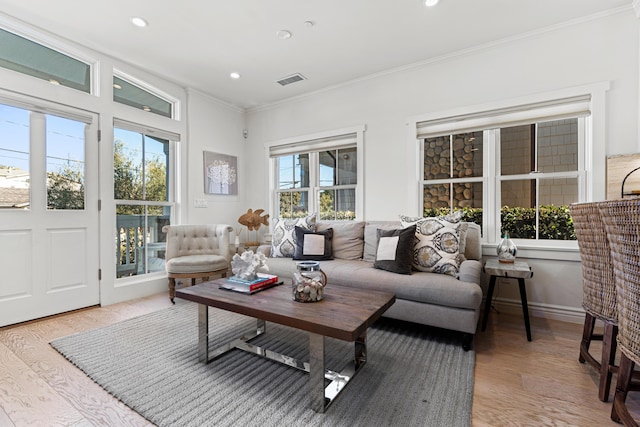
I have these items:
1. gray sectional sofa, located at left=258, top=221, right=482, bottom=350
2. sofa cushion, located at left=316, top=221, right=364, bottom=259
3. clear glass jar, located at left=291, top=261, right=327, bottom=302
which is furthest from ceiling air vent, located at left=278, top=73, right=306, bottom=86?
clear glass jar, located at left=291, top=261, right=327, bottom=302

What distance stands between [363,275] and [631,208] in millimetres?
1697

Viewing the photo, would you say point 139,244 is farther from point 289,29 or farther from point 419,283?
point 419,283

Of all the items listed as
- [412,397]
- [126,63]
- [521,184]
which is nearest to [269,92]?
[126,63]

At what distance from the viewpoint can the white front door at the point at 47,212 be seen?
8.26 ft

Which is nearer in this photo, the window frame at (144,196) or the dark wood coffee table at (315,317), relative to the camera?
the dark wood coffee table at (315,317)

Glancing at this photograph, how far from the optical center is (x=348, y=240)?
3193 millimetres

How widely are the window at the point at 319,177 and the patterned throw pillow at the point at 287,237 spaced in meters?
0.74

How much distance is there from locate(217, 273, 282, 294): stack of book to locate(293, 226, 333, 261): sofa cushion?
3.23 ft

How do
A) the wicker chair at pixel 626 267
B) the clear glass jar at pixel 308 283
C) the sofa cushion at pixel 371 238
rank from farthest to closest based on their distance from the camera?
the sofa cushion at pixel 371 238 → the clear glass jar at pixel 308 283 → the wicker chair at pixel 626 267

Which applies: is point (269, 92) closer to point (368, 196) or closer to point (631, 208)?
point (368, 196)

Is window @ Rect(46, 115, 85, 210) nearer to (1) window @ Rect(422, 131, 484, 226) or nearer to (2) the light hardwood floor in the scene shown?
(2) the light hardwood floor

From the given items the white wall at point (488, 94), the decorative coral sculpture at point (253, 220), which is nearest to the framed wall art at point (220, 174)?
the decorative coral sculpture at point (253, 220)

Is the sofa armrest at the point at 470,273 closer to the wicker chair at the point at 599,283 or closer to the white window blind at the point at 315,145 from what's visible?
the wicker chair at the point at 599,283

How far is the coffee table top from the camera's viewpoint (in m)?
1.36
